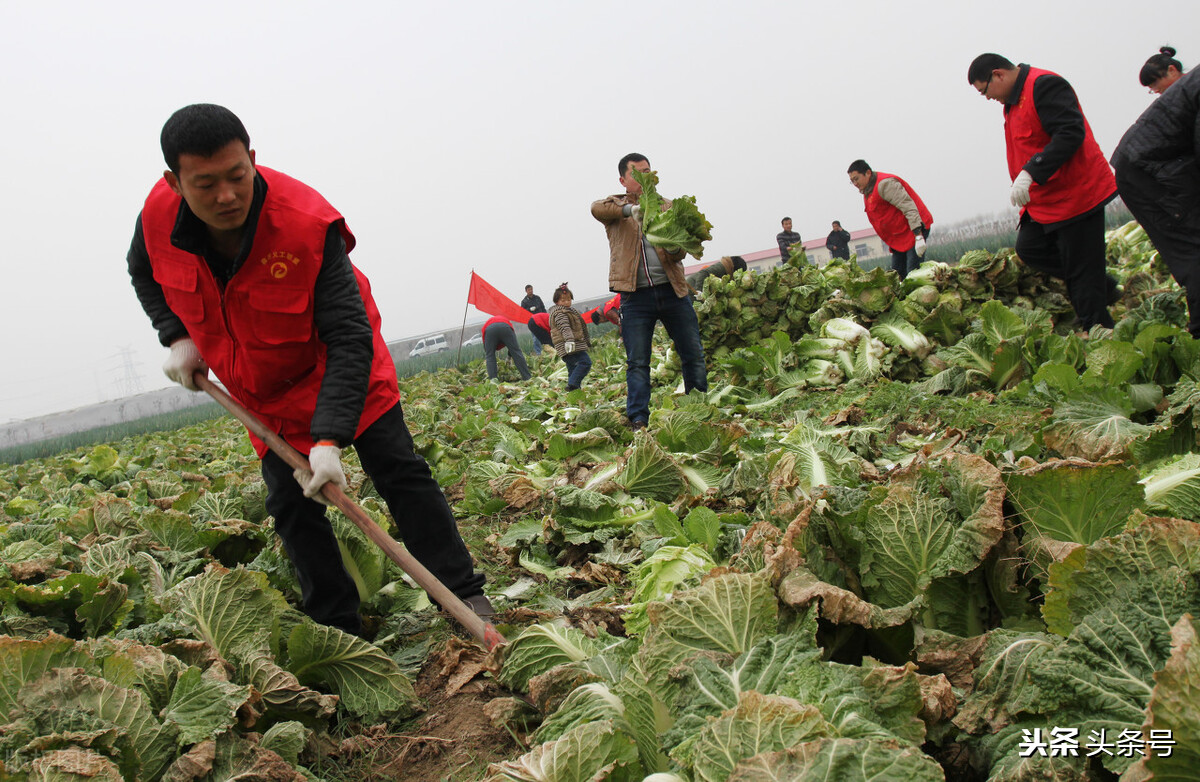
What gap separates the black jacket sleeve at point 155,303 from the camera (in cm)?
300

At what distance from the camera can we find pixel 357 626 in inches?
128

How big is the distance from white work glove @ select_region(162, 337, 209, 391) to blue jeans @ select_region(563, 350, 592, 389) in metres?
8.17

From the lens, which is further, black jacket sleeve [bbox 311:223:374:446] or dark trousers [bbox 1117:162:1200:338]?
dark trousers [bbox 1117:162:1200:338]

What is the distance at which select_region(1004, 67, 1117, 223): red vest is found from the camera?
5.40 meters

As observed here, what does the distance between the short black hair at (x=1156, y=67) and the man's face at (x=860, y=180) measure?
327 cm

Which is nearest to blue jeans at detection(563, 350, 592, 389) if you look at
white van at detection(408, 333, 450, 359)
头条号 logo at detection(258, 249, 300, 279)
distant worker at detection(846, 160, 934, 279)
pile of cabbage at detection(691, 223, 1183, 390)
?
pile of cabbage at detection(691, 223, 1183, 390)

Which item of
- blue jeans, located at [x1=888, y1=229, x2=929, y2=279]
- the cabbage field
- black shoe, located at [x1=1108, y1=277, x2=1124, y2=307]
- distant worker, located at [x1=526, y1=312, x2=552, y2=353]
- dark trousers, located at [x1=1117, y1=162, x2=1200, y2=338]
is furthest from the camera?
distant worker, located at [x1=526, y1=312, x2=552, y2=353]

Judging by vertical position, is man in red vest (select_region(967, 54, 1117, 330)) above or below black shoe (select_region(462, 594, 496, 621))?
above

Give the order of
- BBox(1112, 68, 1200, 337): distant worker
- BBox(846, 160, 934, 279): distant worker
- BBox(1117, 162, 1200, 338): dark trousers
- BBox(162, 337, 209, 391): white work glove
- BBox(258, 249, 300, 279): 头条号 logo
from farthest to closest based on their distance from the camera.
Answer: BBox(846, 160, 934, 279): distant worker < BBox(1117, 162, 1200, 338): dark trousers < BBox(1112, 68, 1200, 337): distant worker < BBox(162, 337, 209, 391): white work glove < BBox(258, 249, 300, 279): 头条号 logo

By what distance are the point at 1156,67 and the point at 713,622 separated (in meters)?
6.07

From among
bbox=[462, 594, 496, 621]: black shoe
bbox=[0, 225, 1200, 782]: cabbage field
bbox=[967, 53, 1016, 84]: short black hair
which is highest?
bbox=[967, 53, 1016, 84]: short black hair

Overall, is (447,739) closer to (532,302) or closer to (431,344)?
(532,302)

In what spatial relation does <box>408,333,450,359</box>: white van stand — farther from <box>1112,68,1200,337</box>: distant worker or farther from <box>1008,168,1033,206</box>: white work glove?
<box>1112,68,1200,337</box>: distant worker

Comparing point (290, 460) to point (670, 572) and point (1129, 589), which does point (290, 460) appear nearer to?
point (670, 572)
